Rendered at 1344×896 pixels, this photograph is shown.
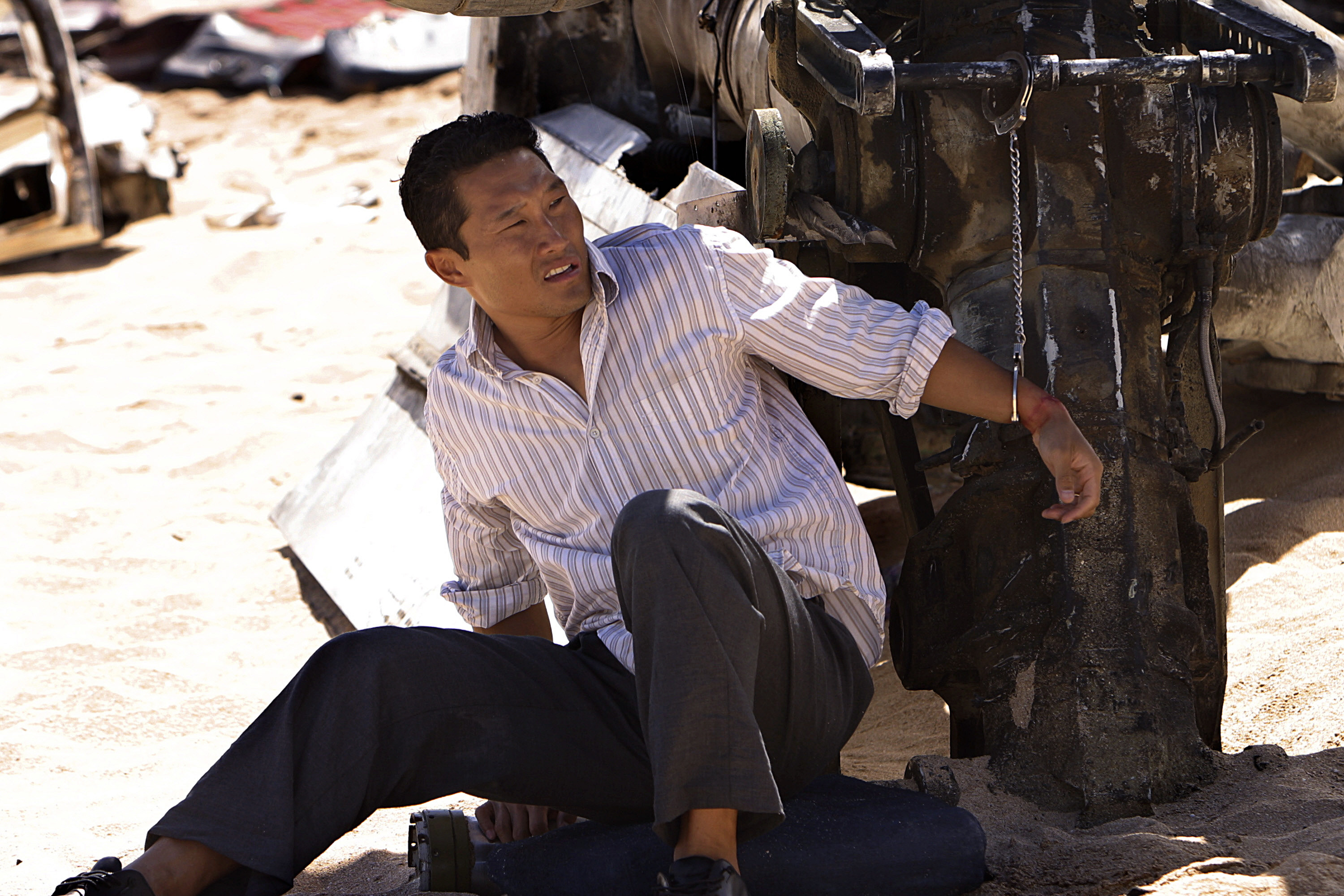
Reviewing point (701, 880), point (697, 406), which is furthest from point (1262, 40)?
point (701, 880)

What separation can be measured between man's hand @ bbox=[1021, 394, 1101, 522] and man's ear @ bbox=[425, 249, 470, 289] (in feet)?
3.11

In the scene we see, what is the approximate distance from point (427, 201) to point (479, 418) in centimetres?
35

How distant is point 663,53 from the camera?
401cm

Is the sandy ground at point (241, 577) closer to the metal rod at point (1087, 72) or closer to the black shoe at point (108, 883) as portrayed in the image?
the black shoe at point (108, 883)

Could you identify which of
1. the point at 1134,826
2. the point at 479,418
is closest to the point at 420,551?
the point at 479,418

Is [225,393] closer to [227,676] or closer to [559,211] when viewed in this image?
[227,676]

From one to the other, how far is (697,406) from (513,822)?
72cm

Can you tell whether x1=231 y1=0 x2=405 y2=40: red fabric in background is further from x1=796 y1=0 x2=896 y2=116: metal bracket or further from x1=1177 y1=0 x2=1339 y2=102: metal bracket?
x1=1177 y1=0 x2=1339 y2=102: metal bracket

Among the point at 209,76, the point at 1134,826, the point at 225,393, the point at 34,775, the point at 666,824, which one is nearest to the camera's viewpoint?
the point at 666,824

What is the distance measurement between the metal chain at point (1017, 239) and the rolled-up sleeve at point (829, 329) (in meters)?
0.21

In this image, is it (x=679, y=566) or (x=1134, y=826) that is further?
(x=1134, y=826)

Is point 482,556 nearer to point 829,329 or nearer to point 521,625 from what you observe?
point 521,625

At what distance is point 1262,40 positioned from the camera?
7.28 ft

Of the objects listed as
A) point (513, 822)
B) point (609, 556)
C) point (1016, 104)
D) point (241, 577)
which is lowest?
point (241, 577)
